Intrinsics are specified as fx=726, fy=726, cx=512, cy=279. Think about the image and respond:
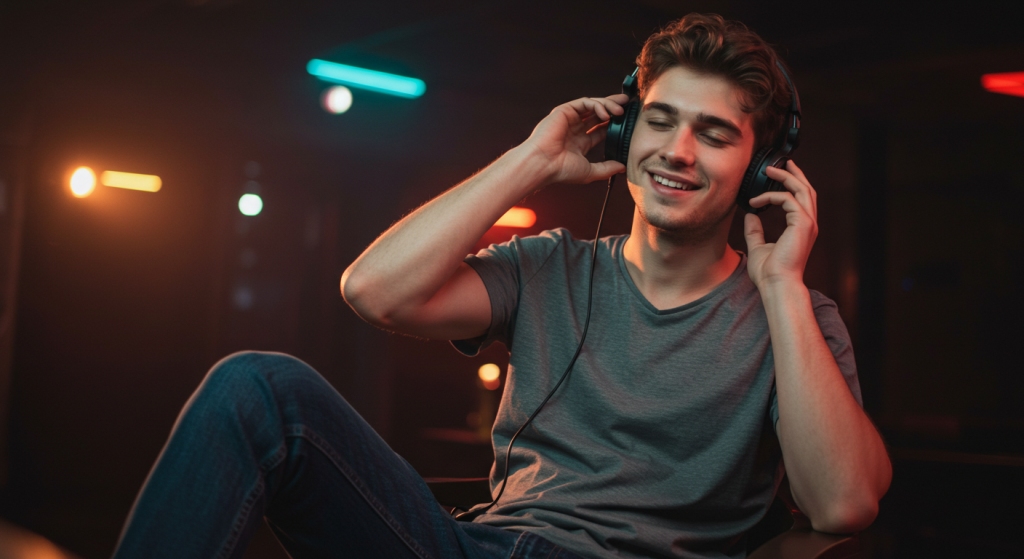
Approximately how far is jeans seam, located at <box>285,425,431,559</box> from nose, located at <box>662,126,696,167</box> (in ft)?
2.47

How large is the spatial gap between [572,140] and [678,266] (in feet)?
1.07

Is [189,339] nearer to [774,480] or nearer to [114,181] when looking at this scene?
[114,181]

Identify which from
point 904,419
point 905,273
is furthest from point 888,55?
point 904,419

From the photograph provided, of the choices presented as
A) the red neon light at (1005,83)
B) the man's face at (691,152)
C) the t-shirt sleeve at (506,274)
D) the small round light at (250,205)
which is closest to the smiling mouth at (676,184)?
the man's face at (691,152)

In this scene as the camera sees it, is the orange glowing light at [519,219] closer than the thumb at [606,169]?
No

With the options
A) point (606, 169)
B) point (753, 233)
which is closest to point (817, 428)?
point (753, 233)

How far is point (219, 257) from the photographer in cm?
347

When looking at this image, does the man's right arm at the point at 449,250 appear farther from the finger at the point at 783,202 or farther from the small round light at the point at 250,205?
the small round light at the point at 250,205

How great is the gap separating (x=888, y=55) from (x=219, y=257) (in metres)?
3.07

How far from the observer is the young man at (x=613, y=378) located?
35.8 inches

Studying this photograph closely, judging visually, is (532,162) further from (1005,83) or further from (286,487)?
(1005,83)

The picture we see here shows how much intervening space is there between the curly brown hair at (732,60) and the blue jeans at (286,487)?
2.78 feet

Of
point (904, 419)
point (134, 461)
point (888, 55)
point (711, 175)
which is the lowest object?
point (134, 461)

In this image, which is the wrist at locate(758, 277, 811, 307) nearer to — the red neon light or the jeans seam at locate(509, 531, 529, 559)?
the jeans seam at locate(509, 531, 529, 559)
